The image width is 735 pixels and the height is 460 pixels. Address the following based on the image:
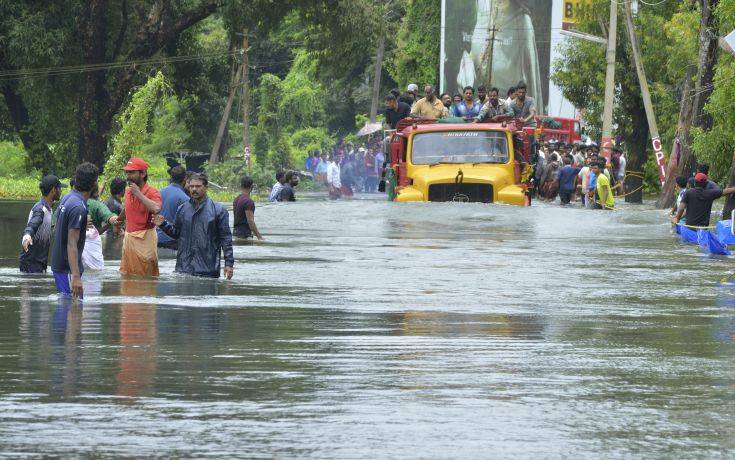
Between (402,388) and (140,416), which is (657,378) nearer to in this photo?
(402,388)

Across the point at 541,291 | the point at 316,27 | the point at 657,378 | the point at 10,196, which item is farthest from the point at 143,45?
the point at 657,378

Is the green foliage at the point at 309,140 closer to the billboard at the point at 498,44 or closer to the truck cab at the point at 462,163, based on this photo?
the billboard at the point at 498,44

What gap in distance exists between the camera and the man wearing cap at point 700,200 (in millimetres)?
25250

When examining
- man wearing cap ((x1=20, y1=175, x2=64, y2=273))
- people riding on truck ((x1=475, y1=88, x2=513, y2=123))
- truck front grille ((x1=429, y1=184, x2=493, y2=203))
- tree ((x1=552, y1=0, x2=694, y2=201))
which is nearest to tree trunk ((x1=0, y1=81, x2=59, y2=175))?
tree ((x1=552, y1=0, x2=694, y2=201))

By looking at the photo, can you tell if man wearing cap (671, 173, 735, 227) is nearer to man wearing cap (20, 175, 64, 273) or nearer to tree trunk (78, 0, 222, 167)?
man wearing cap (20, 175, 64, 273)

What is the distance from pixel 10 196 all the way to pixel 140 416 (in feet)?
161

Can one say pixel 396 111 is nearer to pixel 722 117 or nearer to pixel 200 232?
pixel 722 117

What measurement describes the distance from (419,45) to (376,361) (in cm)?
6611

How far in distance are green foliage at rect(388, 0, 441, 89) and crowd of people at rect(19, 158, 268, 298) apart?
191ft

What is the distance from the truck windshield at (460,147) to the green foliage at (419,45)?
1733 inches

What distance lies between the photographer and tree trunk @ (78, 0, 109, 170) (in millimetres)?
49034

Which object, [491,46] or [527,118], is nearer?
[527,118]

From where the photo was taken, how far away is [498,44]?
72.1 m

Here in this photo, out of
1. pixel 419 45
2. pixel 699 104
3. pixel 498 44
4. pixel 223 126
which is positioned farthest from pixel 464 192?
pixel 419 45
